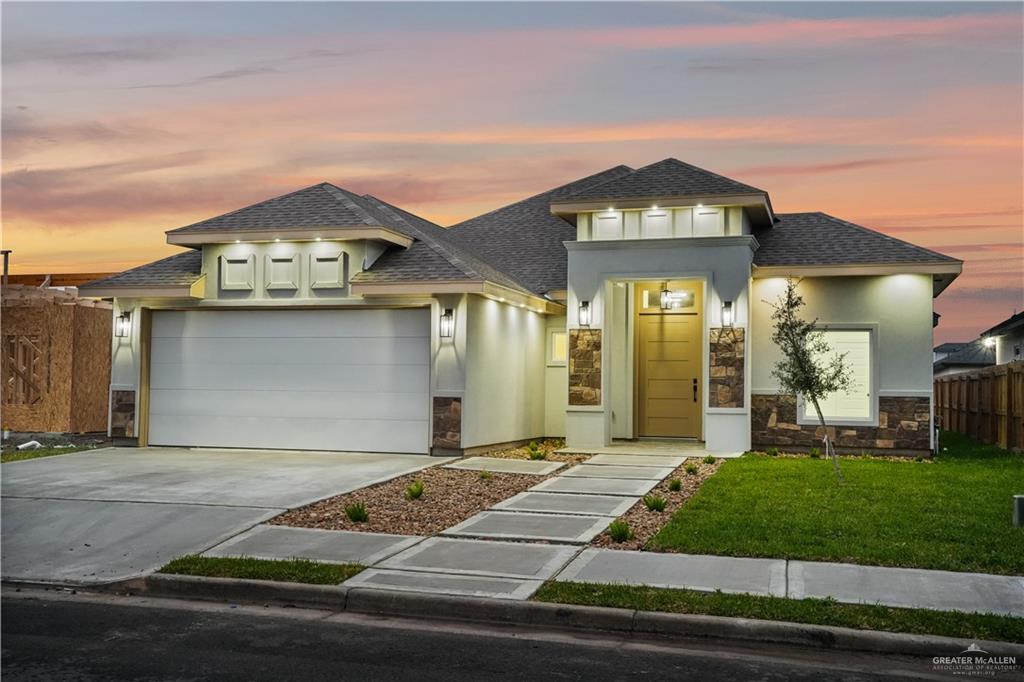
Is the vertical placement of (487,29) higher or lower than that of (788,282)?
higher

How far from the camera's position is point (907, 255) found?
17734 mm

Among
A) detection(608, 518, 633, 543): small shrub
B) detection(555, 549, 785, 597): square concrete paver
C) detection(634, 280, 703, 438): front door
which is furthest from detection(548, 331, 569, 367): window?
detection(555, 549, 785, 597): square concrete paver

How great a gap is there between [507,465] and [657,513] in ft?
14.6

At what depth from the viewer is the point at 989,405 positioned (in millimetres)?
21344

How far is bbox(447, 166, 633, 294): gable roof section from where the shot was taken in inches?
846

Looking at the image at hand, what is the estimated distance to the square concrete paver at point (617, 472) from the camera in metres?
14.1

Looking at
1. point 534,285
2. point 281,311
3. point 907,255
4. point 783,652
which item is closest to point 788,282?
point 907,255

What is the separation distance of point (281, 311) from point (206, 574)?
975cm

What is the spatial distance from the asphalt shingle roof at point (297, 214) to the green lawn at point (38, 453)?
173 inches

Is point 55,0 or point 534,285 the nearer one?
point 55,0

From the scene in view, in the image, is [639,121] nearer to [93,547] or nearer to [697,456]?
[697,456]

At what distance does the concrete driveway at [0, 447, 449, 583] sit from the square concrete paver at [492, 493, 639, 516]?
7.59 feet

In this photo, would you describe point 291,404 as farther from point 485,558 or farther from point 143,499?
point 485,558

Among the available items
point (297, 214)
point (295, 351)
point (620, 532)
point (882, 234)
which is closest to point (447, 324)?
point (295, 351)
